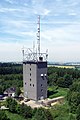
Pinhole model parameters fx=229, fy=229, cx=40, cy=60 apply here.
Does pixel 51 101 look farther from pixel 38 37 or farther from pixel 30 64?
pixel 38 37

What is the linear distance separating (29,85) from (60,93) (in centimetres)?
639

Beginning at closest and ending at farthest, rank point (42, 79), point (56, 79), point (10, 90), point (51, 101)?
1. point (51, 101)
2. point (42, 79)
3. point (10, 90)
4. point (56, 79)

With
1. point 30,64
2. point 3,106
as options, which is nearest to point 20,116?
point 3,106

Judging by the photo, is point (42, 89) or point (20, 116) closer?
point (20, 116)

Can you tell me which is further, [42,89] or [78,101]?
[42,89]

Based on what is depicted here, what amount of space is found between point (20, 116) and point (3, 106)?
5135 millimetres

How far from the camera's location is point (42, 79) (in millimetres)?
37156

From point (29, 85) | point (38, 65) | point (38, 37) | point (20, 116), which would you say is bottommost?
point (20, 116)

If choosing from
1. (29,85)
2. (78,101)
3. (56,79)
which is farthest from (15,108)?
(56,79)

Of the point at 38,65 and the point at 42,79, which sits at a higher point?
the point at 38,65

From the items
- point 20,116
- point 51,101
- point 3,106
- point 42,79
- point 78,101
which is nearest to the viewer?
point 20,116

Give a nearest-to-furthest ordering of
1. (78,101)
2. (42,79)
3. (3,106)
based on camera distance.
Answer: (78,101)
(3,106)
(42,79)

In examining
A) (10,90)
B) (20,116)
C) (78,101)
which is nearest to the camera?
(20,116)

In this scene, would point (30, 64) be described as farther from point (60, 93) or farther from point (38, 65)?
point (60, 93)
